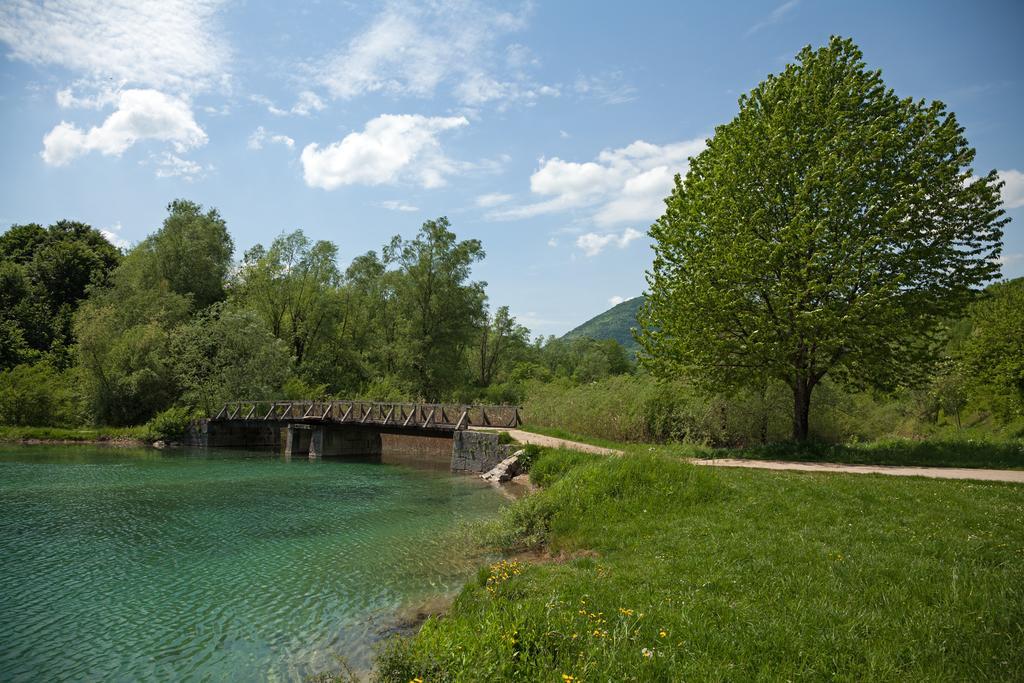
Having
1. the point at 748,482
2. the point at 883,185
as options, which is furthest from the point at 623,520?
the point at 883,185

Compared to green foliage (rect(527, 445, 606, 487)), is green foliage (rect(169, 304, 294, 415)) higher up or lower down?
higher up

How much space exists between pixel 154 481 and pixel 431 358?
2580cm

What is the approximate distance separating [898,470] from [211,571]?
57.1 feet

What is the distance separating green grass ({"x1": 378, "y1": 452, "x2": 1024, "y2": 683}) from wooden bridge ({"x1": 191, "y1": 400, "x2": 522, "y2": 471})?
15.8 metres

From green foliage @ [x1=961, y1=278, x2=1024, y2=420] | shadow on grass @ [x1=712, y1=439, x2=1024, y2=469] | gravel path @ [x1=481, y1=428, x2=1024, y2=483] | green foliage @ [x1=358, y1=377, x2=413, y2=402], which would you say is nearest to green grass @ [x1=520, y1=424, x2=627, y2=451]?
shadow on grass @ [x1=712, y1=439, x2=1024, y2=469]

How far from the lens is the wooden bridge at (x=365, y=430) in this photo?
28656mm

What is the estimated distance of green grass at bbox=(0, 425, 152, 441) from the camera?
36.6 meters

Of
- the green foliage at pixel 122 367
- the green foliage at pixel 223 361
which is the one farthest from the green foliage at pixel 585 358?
the green foliage at pixel 122 367

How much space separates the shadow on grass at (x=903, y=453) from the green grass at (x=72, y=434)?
120 feet

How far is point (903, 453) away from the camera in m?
18.6

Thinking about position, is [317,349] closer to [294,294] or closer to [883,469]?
[294,294]

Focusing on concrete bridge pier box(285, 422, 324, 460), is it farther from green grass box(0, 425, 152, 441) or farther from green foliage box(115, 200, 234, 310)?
green foliage box(115, 200, 234, 310)

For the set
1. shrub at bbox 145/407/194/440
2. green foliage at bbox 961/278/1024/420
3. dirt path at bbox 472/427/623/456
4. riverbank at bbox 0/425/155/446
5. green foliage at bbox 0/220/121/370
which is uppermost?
green foliage at bbox 0/220/121/370

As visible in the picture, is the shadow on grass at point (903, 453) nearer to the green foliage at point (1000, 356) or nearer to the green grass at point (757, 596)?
the green grass at point (757, 596)
